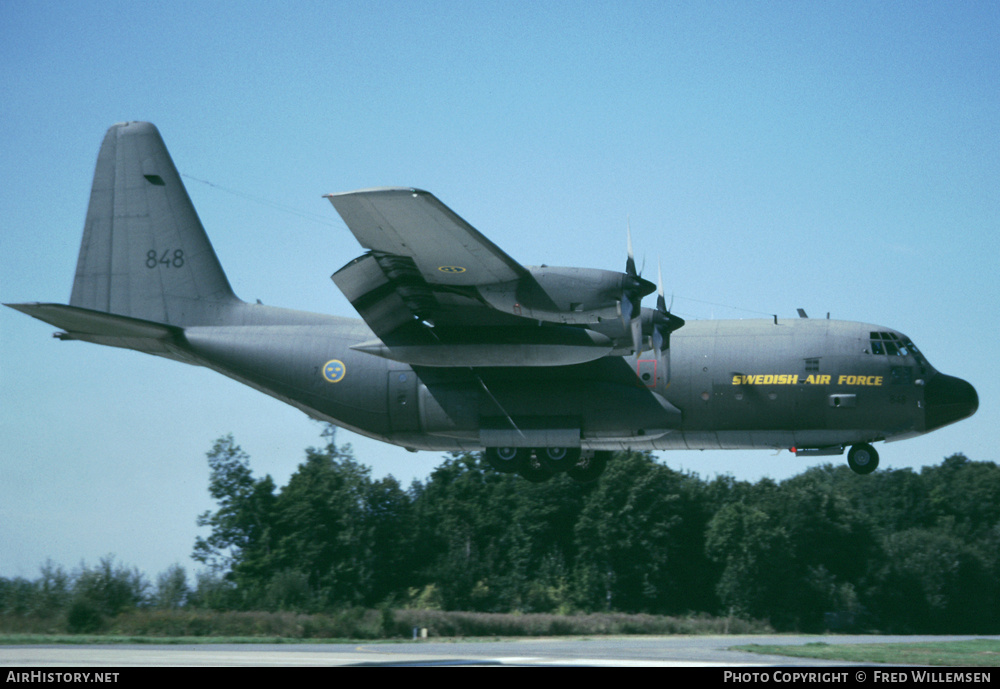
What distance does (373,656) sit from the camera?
67.4 ft

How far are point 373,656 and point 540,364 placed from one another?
7.55 metres

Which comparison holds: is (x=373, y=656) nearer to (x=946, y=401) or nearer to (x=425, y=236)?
(x=425, y=236)

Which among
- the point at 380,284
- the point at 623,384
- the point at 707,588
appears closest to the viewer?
the point at 380,284

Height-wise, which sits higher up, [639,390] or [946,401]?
[639,390]

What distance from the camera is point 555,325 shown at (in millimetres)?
22328

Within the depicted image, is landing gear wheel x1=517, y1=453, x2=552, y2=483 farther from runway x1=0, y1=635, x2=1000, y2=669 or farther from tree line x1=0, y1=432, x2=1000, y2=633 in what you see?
tree line x1=0, y1=432, x2=1000, y2=633

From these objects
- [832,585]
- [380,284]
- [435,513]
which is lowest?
[832,585]

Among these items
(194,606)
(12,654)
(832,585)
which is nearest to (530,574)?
(832,585)

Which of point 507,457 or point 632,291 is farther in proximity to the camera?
point 507,457

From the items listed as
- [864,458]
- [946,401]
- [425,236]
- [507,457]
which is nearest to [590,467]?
[507,457]

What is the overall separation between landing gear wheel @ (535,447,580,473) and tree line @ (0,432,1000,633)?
12.9 meters

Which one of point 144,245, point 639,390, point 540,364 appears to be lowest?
point 639,390

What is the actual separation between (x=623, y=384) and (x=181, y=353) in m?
12.2
